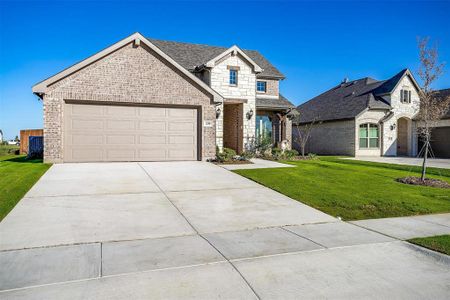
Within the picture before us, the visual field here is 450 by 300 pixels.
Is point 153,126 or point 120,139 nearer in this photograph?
point 120,139

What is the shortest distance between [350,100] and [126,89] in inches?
790

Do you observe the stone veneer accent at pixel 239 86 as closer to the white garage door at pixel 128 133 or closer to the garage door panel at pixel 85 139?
the white garage door at pixel 128 133

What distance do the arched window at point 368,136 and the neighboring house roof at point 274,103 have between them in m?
7.15

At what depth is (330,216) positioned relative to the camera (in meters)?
7.34

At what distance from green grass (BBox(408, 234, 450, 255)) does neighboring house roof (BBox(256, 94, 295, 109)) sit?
16.1 m

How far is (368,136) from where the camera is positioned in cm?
2603

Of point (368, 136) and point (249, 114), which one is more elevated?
point (249, 114)

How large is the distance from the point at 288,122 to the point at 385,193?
43.7 ft

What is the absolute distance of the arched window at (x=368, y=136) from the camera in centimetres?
2586

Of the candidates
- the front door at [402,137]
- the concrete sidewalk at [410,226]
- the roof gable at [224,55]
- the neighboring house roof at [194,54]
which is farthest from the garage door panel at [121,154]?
the front door at [402,137]

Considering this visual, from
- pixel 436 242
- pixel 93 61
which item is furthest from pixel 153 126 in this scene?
A: pixel 436 242

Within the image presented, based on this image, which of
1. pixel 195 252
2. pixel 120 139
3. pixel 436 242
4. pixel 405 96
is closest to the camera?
pixel 195 252

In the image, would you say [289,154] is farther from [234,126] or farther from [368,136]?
[368,136]

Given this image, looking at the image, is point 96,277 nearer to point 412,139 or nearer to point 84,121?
point 84,121
